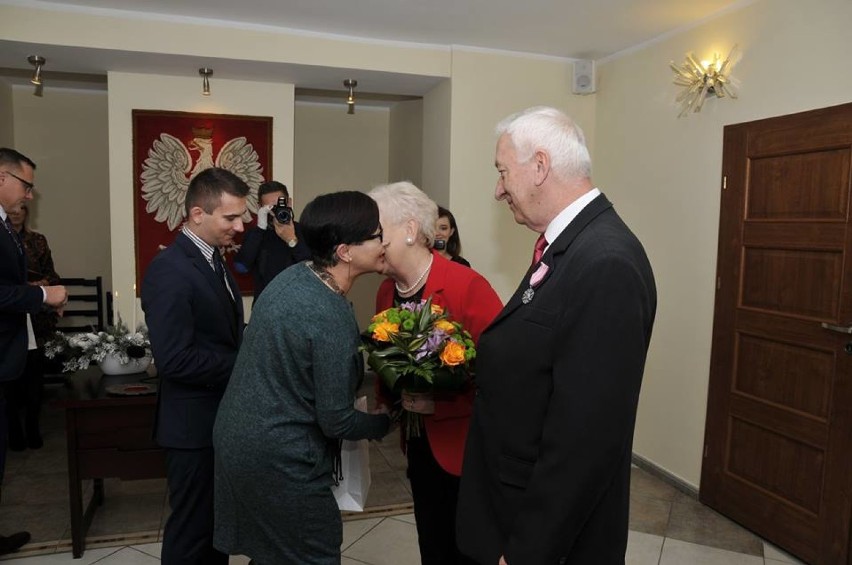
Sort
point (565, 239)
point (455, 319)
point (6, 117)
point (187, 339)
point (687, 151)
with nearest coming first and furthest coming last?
point (565, 239), point (455, 319), point (187, 339), point (687, 151), point (6, 117)

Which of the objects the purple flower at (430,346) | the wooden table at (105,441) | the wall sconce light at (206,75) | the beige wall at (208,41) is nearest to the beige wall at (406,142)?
the beige wall at (208,41)

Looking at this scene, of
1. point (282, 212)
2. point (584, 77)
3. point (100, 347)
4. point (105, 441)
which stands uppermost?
point (584, 77)

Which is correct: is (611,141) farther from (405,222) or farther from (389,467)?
(405,222)

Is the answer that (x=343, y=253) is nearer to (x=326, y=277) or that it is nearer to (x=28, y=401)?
(x=326, y=277)

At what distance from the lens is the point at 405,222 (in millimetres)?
1927

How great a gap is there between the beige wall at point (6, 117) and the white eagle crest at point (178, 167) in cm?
167

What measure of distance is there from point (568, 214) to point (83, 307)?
567 centimetres

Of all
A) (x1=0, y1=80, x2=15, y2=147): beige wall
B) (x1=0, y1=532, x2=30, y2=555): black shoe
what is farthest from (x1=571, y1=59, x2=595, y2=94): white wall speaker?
(x1=0, y1=80, x2=15, y2=147): beige wall

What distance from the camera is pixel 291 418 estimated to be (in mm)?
1597

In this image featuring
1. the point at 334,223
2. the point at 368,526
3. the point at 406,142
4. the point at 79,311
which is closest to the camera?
the point at 334,223

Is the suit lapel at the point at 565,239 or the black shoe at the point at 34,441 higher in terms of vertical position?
the suit lapel at the point at 565,239

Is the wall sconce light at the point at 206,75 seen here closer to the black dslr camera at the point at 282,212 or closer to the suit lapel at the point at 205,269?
the black dslr camera at the point at 282,212

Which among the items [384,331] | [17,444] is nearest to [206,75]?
[17,444]

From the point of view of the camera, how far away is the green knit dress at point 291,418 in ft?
5.13
